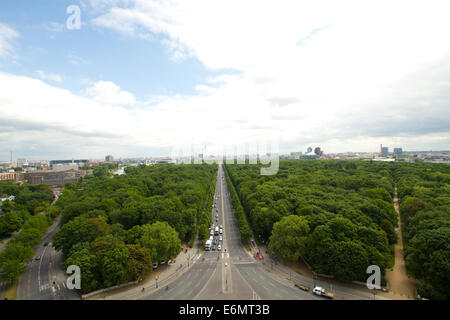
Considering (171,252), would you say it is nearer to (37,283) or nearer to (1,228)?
(37,283)

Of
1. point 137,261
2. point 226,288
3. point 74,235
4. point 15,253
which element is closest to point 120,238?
point 137,261

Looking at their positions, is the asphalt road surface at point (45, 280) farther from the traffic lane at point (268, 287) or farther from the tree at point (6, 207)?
→ the tree at point (6, 207)

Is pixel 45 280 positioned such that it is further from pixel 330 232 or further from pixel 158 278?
pixel 330 232

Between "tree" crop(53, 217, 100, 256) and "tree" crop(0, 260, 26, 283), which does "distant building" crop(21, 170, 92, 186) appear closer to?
"tree" crop(53, 217, 100, 256)

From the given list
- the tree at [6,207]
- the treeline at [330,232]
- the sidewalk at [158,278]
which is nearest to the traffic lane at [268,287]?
the treeline at [330,232]
